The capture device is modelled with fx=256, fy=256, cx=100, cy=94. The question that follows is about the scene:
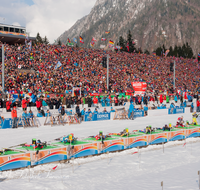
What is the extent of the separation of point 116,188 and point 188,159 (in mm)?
5272

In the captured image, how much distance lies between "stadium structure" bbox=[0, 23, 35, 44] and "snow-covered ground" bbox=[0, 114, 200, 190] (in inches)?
1427

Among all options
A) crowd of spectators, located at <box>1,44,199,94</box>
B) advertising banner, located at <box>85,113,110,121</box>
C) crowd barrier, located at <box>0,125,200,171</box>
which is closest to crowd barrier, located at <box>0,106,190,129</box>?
advertising banner, located at <box>85,113,110,121</box>

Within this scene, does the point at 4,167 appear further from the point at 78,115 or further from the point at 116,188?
the point at 78,115

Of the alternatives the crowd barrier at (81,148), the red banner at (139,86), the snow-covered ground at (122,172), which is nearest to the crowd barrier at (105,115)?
the red banner at (139,86)

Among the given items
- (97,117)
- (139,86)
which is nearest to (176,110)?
(139,86)

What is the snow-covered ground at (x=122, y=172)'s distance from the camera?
877 cm

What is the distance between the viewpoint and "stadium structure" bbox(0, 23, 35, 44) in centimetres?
4678

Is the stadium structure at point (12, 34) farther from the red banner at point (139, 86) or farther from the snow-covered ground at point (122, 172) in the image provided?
the snow-covered ground at point (122, 172)

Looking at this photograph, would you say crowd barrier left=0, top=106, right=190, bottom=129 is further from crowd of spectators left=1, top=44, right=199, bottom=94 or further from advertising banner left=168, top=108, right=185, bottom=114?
crowd of spectators left=1, top=44, right=199, bottom=94

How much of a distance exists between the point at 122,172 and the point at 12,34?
4312 centimetres

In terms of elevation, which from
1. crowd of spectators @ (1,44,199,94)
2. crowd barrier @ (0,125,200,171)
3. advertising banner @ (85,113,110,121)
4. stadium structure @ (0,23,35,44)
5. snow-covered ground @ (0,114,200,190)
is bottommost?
snow-covered ground @ (0,114,200,190)

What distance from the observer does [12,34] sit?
47250mm

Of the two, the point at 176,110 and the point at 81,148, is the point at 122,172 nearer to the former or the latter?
the point at 81,148

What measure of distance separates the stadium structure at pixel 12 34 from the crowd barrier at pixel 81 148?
38898 millimetres
